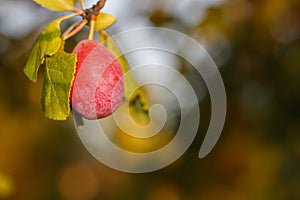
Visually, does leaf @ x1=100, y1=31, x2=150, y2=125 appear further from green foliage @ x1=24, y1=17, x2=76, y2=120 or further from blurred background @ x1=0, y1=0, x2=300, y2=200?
blurred background @ x1=0, y1=0, x2=300, y2=200

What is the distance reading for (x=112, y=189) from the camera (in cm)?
391

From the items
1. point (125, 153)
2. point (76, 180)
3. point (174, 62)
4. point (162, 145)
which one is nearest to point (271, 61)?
point (174, 62)

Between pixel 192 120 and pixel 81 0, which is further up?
pixel 192 120

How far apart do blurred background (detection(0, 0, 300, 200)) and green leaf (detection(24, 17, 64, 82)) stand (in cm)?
156

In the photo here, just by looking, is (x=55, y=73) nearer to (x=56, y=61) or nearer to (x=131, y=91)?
(x=56, y=61)

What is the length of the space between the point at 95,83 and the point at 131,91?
250 mm

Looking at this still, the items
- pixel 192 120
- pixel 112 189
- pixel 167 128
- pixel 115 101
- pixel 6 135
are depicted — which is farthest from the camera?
pixel 112 189

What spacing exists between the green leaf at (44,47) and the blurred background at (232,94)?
156 centimetres

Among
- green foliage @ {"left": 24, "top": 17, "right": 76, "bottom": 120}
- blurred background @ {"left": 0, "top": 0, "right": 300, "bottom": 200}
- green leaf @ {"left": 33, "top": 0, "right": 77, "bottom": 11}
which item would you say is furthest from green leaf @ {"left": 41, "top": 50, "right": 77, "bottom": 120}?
blurred background @ {"left": 0, "top": 0, "right": 300, "bottom": 200}

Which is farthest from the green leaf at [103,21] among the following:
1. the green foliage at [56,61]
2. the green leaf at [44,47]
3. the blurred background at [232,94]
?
the blurred background at [232,94]

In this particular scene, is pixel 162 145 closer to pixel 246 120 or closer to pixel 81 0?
pixel 246 120

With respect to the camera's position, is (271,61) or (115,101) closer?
(115,101)

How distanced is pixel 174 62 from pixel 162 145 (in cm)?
45

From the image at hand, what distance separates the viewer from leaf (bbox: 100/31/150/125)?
1185 millimetres
